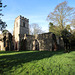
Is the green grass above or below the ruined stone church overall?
below

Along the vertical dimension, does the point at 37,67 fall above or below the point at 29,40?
below

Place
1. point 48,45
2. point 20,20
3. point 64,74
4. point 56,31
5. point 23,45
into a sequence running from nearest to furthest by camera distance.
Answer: point 64,74, point 48,45, point 56,31, point 23,45, point 20,20

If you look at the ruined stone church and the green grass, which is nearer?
the green grass

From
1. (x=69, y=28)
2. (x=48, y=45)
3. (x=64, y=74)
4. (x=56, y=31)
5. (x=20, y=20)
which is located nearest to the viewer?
(x=64, y=74)

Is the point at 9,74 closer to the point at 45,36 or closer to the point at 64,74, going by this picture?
the point at 64,74

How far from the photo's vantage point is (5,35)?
17.9 meters

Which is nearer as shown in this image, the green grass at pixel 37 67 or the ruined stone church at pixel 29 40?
the green grass at pixel 37 67

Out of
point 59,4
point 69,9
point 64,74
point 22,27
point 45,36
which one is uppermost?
point 59,4

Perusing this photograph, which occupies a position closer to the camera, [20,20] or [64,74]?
[64,74]

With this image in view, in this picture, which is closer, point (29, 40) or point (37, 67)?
point (37, 67)

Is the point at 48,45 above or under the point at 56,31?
under

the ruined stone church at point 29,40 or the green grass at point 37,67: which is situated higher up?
the ruined stone church at point 29,40

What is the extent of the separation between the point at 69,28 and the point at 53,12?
6839mm

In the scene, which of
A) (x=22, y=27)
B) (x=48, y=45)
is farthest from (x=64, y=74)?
(x=22, y=27)
